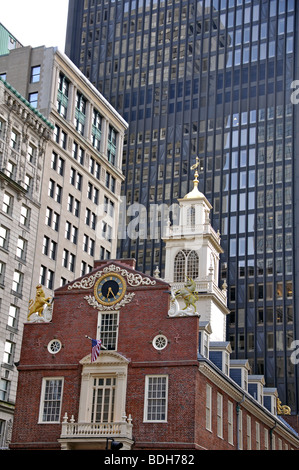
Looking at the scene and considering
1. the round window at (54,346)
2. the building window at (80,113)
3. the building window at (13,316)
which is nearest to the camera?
the round window at (54,346)

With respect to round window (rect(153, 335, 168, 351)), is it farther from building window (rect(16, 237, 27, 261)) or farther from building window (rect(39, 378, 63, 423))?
building window (rect(16, 237, 27, 261))

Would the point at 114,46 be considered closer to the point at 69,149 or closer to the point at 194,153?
the point at 194,153

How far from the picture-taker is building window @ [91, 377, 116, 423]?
1826 inches

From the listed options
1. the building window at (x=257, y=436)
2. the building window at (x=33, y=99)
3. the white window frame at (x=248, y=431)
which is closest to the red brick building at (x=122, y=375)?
the white window frame at (x=248, y=431)

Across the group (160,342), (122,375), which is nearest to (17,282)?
(122,375)

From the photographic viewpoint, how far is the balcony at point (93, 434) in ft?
145

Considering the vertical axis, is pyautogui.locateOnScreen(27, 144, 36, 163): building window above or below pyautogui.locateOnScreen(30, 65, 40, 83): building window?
below

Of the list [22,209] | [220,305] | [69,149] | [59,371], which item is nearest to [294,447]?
[220,305]

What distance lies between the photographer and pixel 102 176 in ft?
311

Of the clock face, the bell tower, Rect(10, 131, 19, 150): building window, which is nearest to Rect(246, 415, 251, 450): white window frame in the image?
the bell tower

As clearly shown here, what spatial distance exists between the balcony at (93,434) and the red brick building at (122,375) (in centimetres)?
6

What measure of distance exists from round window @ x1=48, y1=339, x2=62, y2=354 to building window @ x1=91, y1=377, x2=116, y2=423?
11.4 feet

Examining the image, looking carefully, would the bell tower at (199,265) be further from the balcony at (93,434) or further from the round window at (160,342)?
the balcony at (93,434)

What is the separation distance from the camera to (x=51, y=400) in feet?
157
